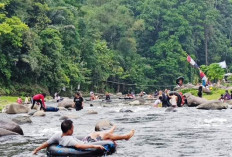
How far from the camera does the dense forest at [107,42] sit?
43062 millimetres

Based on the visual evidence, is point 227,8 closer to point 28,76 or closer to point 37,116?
point 28,76

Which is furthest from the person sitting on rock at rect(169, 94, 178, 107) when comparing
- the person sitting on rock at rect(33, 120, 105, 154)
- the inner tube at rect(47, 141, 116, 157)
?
the person sitting on rock at rect(33, 120, 105, 154)

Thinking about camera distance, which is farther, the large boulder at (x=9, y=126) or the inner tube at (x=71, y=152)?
the large boulder at (x=9, y=126)

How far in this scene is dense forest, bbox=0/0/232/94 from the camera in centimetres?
4306

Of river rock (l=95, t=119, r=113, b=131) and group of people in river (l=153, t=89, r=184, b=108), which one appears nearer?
river rock (l=95, t=119, r=113, b=131)

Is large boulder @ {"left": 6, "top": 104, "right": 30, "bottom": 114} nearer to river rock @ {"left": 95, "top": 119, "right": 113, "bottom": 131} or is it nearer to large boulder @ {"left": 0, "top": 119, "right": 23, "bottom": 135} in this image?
large boulder @ {"left": 0, "top": 119, "right": 23, "bottom": 135}

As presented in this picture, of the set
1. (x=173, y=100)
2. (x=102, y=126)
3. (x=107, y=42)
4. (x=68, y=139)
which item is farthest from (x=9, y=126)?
(x=107, y=42)

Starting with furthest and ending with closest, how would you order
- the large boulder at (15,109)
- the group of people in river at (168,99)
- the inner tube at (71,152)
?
the group of people in river at (168,99) < the large boulder at (15,109) < the inner tube at (71,152)

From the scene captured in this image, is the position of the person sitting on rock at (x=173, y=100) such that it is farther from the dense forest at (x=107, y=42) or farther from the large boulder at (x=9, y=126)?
the dense forest at (x=107, y=42)

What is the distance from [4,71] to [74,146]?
31834 mm

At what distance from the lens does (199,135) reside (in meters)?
13.3

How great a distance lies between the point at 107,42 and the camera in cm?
7262

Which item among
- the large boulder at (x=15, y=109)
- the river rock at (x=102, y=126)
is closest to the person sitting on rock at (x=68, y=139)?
the river rock at (x=102, y=126)

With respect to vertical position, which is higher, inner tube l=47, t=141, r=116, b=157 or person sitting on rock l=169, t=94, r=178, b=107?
person sitting on rock l=169, t=94, r=178, b=107
